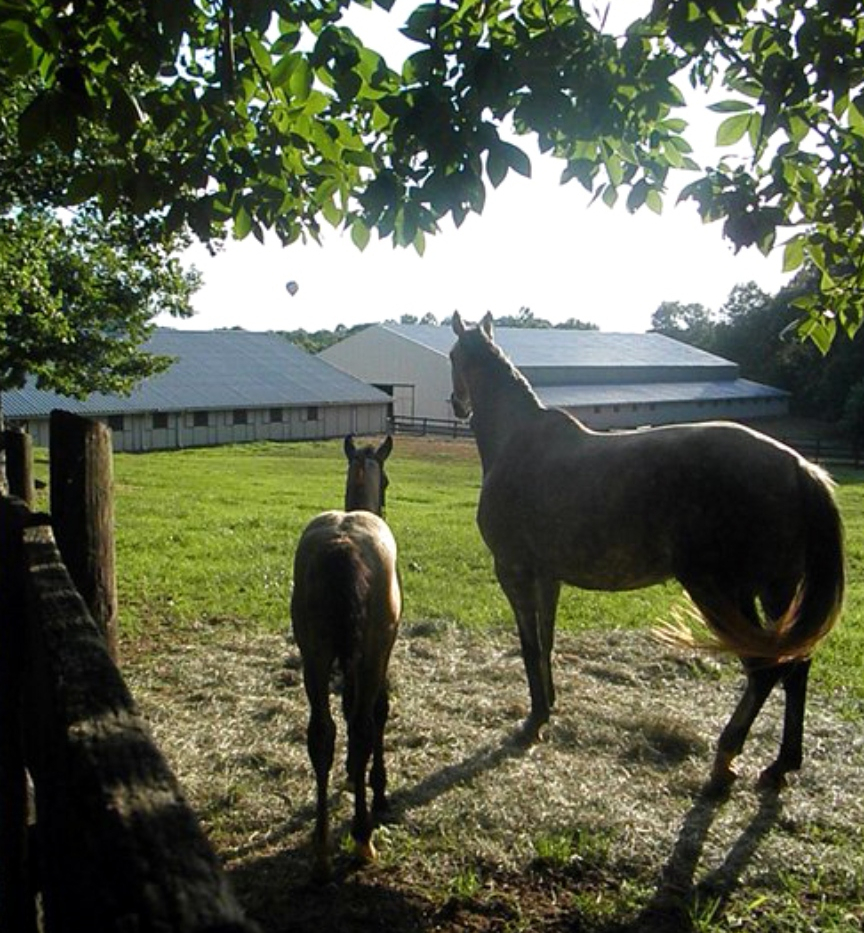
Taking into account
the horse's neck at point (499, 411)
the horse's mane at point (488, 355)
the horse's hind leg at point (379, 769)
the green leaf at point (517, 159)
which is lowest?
the horse's hind leg at point (379, 769)

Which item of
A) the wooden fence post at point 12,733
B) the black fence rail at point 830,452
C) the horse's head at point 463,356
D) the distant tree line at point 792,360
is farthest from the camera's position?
the distant tree line at point 792,360

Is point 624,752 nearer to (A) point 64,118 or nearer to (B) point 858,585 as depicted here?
(A) point 64,118

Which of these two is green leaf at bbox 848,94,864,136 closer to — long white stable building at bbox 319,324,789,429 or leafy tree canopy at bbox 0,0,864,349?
leafy tree canopy at bbox 0,0,864,349

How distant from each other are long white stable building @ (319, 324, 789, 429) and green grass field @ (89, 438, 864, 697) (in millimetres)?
25926

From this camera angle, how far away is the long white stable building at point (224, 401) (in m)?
36.2

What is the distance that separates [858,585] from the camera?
1067 cm

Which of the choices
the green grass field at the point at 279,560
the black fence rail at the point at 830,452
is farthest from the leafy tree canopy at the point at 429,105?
the black fence rail at the point at 830,452

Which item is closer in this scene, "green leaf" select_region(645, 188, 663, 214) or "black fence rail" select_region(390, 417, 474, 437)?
"green leaf" select_region(645, 188, 663, 214)

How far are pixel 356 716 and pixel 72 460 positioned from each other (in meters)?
1.70

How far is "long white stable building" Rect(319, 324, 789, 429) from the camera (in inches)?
1921

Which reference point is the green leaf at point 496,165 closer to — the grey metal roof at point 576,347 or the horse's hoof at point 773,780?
the horse's hoof at point 773,780

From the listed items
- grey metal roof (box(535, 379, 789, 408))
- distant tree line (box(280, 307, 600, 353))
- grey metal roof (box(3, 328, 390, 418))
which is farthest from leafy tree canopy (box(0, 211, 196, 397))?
distant tree line (box(280, 307, 600, 353))

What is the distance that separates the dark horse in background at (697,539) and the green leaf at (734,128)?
5.77ft

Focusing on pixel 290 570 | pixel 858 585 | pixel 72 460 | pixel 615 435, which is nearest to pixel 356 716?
pixel 72 460
